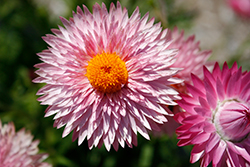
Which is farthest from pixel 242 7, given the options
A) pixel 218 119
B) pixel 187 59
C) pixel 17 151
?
pixel 17 151

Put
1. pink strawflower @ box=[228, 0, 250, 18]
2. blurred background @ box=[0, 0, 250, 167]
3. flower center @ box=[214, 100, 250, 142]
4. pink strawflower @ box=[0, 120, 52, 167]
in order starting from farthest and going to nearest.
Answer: pink strawflower @ box=[228, 0, 250, 18], blurred background @ box=[0, 0, 250, 167], pink strawflower @ box=[0, 120, 52, 167], flower center @ box=[214, 100, 250, 142]

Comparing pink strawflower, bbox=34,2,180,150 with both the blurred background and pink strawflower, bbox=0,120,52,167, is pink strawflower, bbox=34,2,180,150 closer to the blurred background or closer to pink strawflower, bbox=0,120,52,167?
pink strawflower, bbox=0,120,52,167

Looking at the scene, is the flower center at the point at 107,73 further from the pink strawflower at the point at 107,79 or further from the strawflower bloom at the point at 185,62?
the strawflower bloom at the point at 185,62

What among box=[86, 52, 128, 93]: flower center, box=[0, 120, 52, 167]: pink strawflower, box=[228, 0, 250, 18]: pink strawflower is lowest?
box=[0, 120, 52, 167]: pink strawflower

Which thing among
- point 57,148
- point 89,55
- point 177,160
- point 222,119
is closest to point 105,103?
point 89,55

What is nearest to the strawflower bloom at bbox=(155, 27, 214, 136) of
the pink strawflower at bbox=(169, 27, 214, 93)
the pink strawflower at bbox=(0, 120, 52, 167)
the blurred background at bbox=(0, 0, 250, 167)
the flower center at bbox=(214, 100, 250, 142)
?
the pink strawflower at bbox=(169, 27, 214, 93)

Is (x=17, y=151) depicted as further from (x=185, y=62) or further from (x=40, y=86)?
(x=185, y=62)
